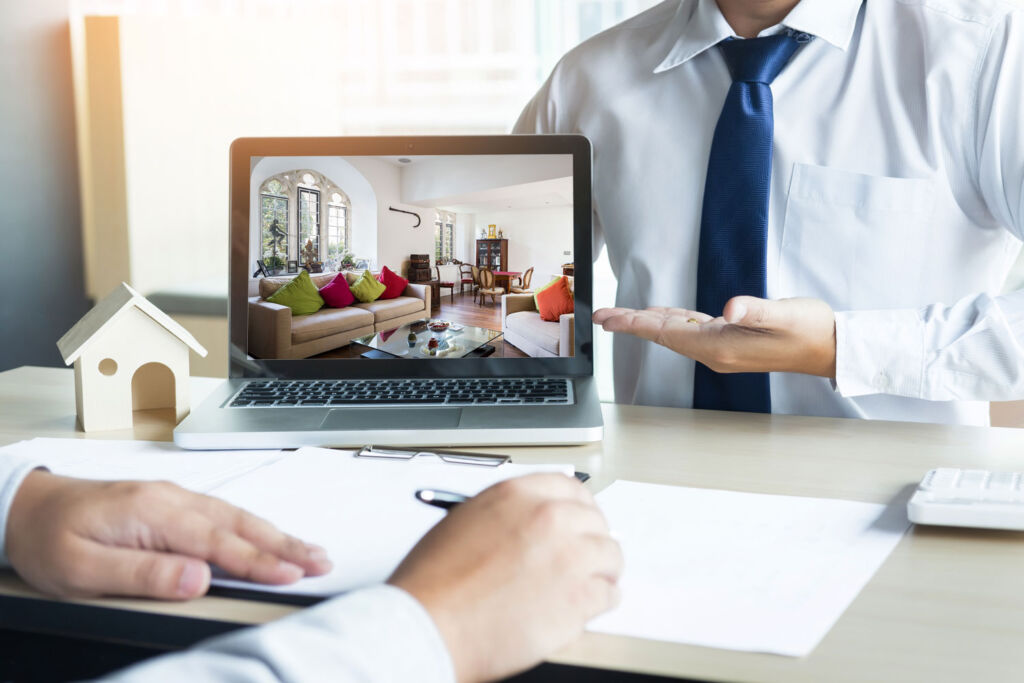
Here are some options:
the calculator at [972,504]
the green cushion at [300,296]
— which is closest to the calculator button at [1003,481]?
the calculator at [972,504]

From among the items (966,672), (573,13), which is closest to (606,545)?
(966,672)

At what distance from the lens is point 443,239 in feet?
3.75

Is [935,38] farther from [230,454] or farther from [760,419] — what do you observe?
[230,454]

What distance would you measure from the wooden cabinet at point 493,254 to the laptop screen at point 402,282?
2.8 inches

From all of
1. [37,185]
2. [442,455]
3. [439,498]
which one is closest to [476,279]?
[442,455]

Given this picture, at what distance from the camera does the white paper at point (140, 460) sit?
74 cm

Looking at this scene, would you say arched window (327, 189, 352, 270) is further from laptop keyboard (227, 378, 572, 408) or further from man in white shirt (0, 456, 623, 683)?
man in white shirt (0, 456, 623, 683)

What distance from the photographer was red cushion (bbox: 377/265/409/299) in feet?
3.58

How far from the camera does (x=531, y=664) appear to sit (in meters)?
0.41

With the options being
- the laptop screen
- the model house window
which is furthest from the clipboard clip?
the model house window

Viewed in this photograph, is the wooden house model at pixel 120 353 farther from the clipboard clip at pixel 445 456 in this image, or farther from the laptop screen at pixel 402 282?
the clipboard clip at pixel 445 456

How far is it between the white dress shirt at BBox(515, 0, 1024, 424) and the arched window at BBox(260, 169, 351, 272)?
50 cm

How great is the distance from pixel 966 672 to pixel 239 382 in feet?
2.98

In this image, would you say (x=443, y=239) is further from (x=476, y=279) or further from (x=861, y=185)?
(x=861, y=185)
